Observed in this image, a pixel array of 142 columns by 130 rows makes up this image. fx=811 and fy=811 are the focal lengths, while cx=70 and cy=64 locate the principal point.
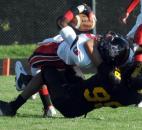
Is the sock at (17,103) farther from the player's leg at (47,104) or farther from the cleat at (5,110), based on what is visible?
the player's leg at (47,104)

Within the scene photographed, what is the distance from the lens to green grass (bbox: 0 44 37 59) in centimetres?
2155

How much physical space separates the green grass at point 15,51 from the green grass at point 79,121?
12034 millimetres

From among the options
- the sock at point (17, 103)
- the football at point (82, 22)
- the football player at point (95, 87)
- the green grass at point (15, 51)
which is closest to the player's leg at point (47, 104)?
the sock at point (17, 103)

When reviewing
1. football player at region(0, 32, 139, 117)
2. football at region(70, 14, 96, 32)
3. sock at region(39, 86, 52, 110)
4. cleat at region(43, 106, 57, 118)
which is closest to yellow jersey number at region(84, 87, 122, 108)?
football player at region(0, 32, 139, 117)

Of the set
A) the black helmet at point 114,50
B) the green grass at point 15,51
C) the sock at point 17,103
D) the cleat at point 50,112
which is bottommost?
the green grass at point 15,51

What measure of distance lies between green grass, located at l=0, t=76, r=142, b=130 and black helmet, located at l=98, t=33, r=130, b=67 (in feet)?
2.31

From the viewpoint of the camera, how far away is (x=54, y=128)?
7.40 metres

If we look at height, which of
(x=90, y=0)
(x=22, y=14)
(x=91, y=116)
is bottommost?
(x=22, y=14)

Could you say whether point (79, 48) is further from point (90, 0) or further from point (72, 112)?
point (90, 0)

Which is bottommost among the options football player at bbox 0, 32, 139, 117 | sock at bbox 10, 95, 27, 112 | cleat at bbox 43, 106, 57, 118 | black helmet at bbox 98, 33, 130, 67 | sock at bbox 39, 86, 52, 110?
cleat at bbox 43, 106, 57, 118

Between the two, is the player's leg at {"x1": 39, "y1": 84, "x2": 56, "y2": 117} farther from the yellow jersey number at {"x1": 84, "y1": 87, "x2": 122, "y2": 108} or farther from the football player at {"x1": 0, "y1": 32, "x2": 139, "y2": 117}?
the yellow jersey number at {"x1": 84, "y1": 87, "x2": 122, "y2": 108}

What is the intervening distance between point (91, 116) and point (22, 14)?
1443cm

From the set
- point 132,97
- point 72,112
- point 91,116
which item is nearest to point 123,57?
point 132,97

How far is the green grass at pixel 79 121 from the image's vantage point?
750 cm
